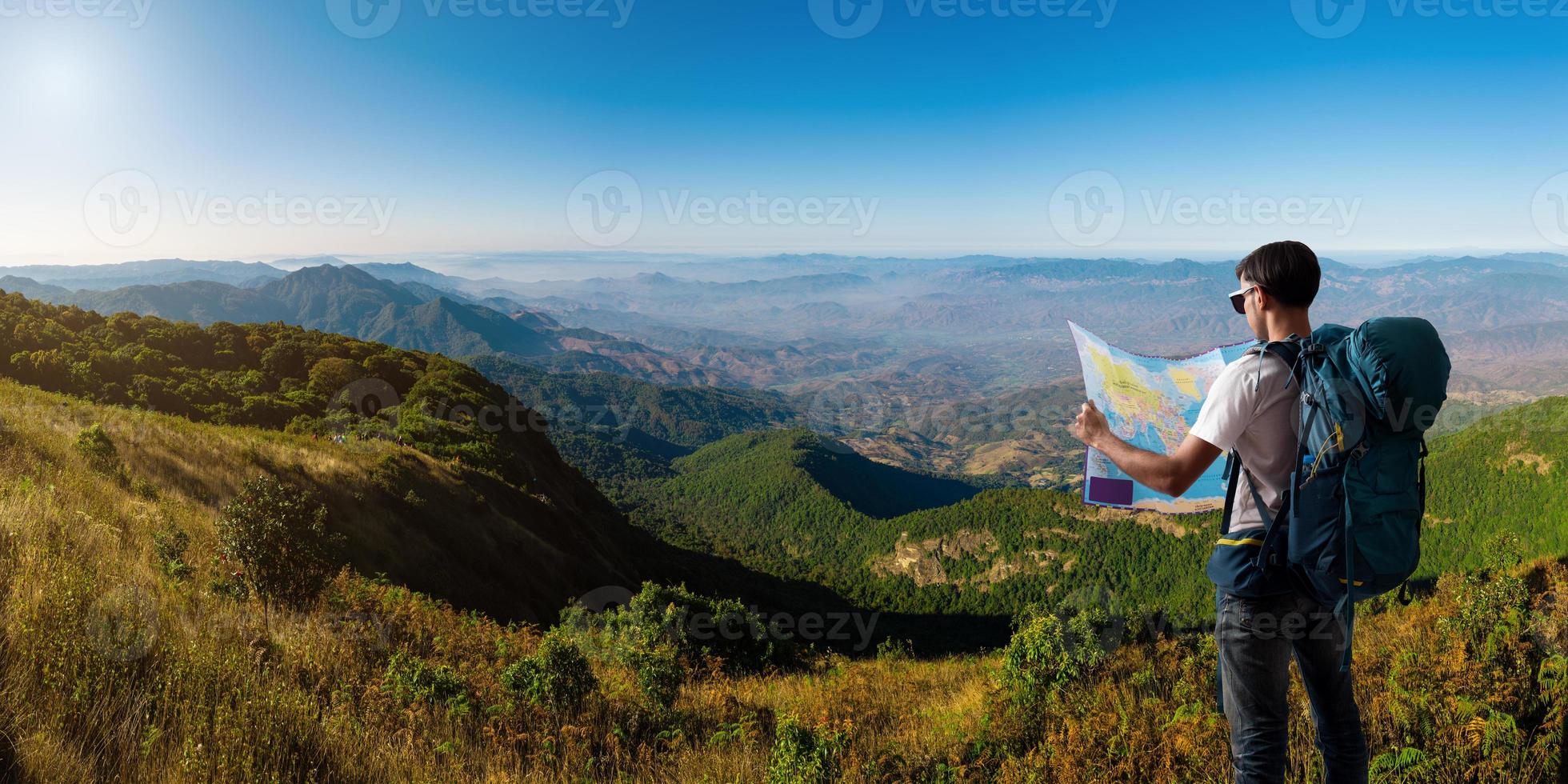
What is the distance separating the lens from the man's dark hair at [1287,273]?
2812mm

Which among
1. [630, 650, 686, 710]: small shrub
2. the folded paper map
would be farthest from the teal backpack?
[630, 650, 686, 710]: small shrub

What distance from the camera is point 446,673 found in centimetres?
550

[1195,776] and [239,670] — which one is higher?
[239,670]

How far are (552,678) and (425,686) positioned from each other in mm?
1063

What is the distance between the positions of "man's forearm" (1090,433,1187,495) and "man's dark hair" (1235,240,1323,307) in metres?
0.96

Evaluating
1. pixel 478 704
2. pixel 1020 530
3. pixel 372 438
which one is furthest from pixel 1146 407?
pixel 1020 530

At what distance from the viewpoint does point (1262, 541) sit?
2828 mm

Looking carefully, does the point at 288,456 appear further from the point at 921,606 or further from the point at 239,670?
the point at 921,606

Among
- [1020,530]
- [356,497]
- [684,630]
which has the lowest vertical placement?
[1020,530]

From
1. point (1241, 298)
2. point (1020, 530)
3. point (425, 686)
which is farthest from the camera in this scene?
point (1020, 530)

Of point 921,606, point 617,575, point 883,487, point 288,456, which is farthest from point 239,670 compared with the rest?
point 883,487

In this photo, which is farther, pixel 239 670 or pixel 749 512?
pixel 749 512

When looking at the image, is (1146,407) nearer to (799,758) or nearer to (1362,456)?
(1362,456)

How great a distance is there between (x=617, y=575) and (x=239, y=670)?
2345cm
